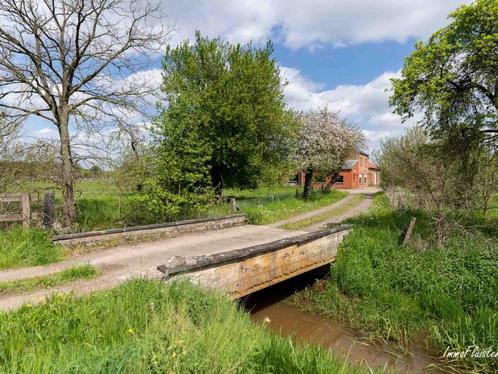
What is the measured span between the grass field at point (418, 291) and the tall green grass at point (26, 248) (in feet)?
20.7

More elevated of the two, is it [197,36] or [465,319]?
[197,36]

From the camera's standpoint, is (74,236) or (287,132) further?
(287,132)

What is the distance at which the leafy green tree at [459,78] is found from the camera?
9.39 meters

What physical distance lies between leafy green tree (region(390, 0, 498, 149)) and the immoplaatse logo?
6649 mm

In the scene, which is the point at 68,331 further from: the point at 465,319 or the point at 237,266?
the point at 465,319

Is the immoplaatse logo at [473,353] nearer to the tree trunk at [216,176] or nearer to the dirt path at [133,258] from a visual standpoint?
the dirt path at [133,258]

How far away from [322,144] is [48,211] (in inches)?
747

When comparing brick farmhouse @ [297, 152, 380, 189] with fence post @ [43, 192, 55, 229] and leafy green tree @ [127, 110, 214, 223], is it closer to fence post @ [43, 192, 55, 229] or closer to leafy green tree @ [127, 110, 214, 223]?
leafy green tree @ [127, 110, 214, 223]

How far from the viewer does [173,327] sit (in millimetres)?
3607

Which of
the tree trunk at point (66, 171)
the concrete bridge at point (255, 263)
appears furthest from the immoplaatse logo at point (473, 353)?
the tree trunk at point (66, 171)

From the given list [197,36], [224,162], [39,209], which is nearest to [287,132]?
[224,162]

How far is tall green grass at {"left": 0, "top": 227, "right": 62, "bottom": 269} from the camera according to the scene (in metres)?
7.15

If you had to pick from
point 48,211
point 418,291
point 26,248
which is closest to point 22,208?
point 48,211

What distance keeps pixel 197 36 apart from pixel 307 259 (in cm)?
1574
